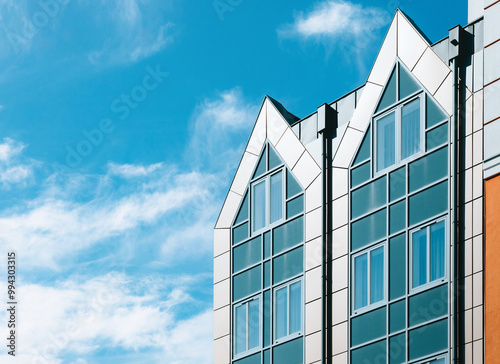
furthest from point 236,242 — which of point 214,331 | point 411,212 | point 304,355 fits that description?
point 411,212

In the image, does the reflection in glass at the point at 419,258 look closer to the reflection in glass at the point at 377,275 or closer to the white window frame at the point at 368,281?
the white window frame at the point at 368,281

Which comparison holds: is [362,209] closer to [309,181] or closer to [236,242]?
[309,181]

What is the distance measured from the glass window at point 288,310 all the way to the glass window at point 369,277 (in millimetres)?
2203

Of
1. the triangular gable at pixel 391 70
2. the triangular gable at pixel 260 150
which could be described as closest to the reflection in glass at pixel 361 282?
the triangular gable at pixel 391 70

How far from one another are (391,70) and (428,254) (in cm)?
533

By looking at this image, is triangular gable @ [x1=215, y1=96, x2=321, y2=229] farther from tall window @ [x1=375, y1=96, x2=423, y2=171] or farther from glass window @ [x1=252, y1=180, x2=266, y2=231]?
tall window @ [x1=375, y1=96, x2=423, y2=171]

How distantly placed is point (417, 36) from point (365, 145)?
3147 millimetres

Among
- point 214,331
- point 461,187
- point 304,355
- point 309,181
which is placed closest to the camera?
point 461,187

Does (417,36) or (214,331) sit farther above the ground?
(417,36)

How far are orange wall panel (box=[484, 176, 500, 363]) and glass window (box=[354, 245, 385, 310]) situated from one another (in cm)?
343

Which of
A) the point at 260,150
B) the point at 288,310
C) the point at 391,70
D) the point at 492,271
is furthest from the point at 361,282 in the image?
the point at 260,150

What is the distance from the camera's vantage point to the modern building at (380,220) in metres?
20.5

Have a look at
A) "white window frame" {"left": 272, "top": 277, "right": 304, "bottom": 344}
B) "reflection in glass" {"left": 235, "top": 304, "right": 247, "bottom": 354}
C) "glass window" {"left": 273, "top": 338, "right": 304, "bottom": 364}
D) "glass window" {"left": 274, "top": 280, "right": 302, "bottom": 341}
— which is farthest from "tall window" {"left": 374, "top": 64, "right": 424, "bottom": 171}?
"reflection in glass" {"left": 235, "top": 304, "right": 247, "bottom": 354}

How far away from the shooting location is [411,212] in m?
22.2
